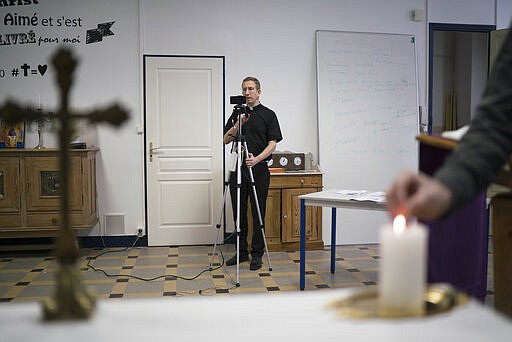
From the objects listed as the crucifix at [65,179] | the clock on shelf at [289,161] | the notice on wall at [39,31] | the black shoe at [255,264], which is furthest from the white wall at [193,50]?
the crucifix at [65,179]

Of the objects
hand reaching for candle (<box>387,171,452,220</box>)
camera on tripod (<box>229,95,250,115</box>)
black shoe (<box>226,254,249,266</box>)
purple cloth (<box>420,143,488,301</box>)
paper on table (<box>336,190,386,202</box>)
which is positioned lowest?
black shoe (<box>226,254,249,266</box>)

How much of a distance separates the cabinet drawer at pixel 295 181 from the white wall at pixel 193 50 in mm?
545

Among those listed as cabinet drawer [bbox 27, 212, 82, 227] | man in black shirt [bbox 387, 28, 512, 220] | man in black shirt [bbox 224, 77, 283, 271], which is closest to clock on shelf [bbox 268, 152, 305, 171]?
man in black shirt [bbox 224, 77, 283, 271]

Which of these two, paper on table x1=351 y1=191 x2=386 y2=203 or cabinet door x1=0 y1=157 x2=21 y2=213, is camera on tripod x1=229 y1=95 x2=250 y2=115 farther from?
cabinet door x1=0 y1=157 x2=21 y2=213

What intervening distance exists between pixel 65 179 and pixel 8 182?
5.02 meters

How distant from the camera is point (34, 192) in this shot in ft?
18.0

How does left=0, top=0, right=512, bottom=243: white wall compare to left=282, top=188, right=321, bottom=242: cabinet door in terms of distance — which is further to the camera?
left=0, top=0, right=512, bottom=243: white wall

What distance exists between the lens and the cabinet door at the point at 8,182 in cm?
545

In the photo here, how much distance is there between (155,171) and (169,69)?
3.68 ft

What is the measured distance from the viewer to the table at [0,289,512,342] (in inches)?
30.7

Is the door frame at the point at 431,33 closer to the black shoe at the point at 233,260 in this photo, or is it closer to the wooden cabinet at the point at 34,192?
the black shoe at the point at 233,260

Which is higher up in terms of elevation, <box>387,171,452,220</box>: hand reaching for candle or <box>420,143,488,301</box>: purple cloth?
<box>387,171,452,220</box>: hand reaching for candle

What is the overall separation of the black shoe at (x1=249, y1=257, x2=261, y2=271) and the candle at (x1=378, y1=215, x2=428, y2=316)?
4212 millimetres

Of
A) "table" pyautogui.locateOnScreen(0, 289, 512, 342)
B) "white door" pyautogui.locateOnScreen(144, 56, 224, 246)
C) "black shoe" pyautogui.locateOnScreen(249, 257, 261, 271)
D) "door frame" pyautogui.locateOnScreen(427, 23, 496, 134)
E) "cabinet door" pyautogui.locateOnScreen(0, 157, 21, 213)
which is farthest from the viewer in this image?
"door frame" pyautogui.locateOnScreen(427, 23, 496, 134)
